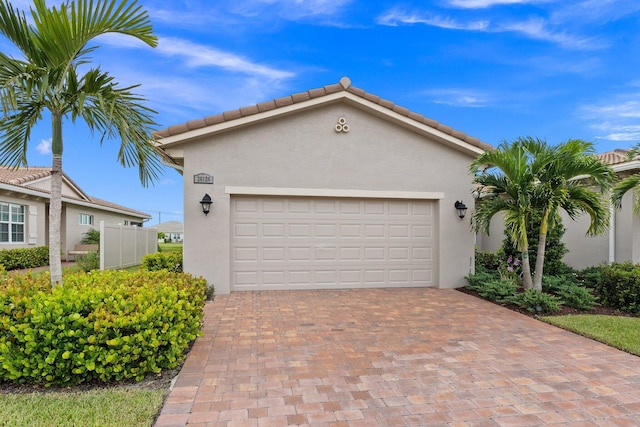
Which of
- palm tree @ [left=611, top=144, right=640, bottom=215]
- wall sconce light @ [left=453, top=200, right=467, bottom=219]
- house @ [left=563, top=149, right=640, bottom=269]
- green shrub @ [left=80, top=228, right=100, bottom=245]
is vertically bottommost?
green shrub @ [left=80, top=228, right=100, bottom=245]

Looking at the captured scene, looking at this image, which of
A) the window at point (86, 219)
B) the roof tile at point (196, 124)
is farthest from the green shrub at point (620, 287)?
the window at point (86, 219)

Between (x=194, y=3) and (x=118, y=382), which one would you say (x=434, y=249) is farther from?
(x=194, y=3)

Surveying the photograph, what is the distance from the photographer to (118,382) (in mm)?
3551

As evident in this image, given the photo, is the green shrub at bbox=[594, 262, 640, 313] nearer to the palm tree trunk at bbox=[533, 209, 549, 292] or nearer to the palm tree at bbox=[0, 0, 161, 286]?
the palm tree trunk at bbox=[533, 209, 549, 292]

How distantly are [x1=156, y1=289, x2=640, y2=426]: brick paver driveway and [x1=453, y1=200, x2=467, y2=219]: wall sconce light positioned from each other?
11.0 feet

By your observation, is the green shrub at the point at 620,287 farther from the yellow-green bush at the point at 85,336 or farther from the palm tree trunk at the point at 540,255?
the yellow-green bush at the point at 85,336

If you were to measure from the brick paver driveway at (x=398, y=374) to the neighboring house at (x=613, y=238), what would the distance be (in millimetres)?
5408

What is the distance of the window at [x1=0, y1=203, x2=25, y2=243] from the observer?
1365cm

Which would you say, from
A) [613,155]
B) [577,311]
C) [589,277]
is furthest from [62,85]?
[613,155]

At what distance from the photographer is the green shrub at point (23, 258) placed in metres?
12.9

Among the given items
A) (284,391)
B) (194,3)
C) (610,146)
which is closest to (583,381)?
(284,391)

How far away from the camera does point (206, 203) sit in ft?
25.8

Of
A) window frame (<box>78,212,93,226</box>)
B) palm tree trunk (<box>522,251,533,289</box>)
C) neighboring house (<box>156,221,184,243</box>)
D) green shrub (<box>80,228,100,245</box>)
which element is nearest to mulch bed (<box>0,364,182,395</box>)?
palm tree trunk (<box>522,251,533,289</box>)

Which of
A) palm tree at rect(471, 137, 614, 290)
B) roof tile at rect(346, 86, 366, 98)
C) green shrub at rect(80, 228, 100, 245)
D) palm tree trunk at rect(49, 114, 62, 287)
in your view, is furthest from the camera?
green shrub at rect(80, 228, 100, 245)
